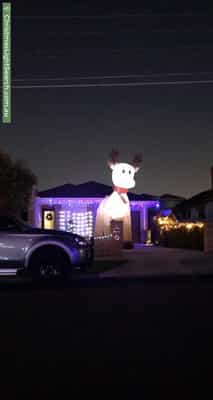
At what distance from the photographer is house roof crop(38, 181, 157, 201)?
36.9 meters

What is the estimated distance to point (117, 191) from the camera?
1115 inches

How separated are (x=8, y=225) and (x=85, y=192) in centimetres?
2414

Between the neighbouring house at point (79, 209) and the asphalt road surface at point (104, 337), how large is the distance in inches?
891

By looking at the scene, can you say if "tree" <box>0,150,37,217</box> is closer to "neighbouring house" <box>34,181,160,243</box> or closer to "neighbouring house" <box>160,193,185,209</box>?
"neighbouring house" <box>34,181,160,243</box>

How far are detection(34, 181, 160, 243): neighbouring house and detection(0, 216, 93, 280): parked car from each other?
66.4 ft

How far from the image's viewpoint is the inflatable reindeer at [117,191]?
91.6 ft

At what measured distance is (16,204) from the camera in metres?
29.9

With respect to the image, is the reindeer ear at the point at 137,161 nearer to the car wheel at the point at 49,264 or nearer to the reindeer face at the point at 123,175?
the reindeer face at the point at 123,175

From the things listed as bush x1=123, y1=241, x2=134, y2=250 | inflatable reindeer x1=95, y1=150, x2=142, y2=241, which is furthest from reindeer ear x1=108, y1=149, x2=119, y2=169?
bush x1=123, y1=241, x2=134, y2=250

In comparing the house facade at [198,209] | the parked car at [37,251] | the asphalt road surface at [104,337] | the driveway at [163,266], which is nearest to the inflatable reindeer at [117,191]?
the driveway at [163,266]

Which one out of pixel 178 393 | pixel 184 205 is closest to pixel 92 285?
pixel 178 393

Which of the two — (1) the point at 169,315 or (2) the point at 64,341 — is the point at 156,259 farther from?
(2) the point at 64,341

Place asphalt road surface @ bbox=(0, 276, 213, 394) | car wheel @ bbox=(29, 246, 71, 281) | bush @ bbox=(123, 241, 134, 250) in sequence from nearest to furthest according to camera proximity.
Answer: asphalt road surface @ bbox=(0, 276, 213, 394), car wheel @ bbox=(29, 246, 71, 281), bush @ bbox=(123, 241, 134, 250)

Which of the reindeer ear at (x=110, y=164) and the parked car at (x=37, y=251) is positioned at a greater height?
the reindeer ear at (x=110, y=164)
